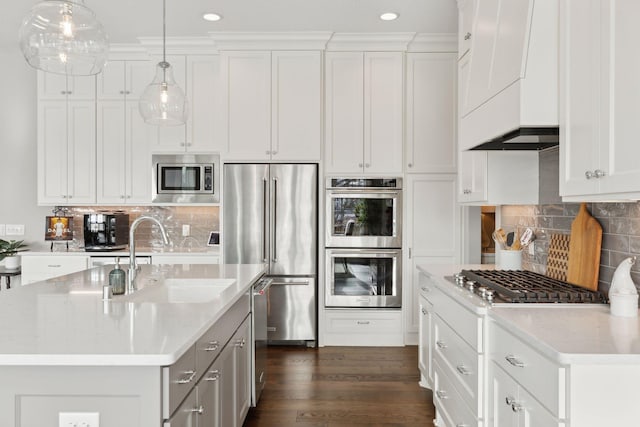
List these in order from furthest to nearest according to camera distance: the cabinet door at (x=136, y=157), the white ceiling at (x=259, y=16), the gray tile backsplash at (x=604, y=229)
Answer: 1. the cabinet door at (x=136, y=157)
2. the white ceiling at (x=259, y=16)
3. the gray tile backsplash at (x=604, y=229)

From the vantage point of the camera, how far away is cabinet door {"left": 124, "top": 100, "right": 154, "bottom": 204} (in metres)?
4.69

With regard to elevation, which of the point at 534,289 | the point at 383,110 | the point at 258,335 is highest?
the point at 383,110

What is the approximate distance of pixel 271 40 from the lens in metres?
4.43

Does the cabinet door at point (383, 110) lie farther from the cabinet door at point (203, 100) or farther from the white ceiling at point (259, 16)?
the cabinet door at point (203, 100)

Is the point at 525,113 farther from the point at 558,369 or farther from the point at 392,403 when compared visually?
the point at 392,403

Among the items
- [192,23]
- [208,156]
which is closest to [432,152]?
[208,156]

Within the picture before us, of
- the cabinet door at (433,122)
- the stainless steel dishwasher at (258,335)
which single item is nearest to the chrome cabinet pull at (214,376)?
the stainless steel dishwasher at (258,335)

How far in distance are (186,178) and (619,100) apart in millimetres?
3852

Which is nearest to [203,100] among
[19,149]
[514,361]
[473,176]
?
[19,149]

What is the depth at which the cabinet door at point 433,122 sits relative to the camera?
448 cm

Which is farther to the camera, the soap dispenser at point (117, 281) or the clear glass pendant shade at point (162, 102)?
the clear glass pendant shade at point (162, 102)

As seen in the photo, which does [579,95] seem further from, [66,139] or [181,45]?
[66,139]

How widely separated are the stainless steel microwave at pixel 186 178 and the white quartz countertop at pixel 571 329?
3.01 m

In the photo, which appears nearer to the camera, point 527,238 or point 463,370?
point 463,370
